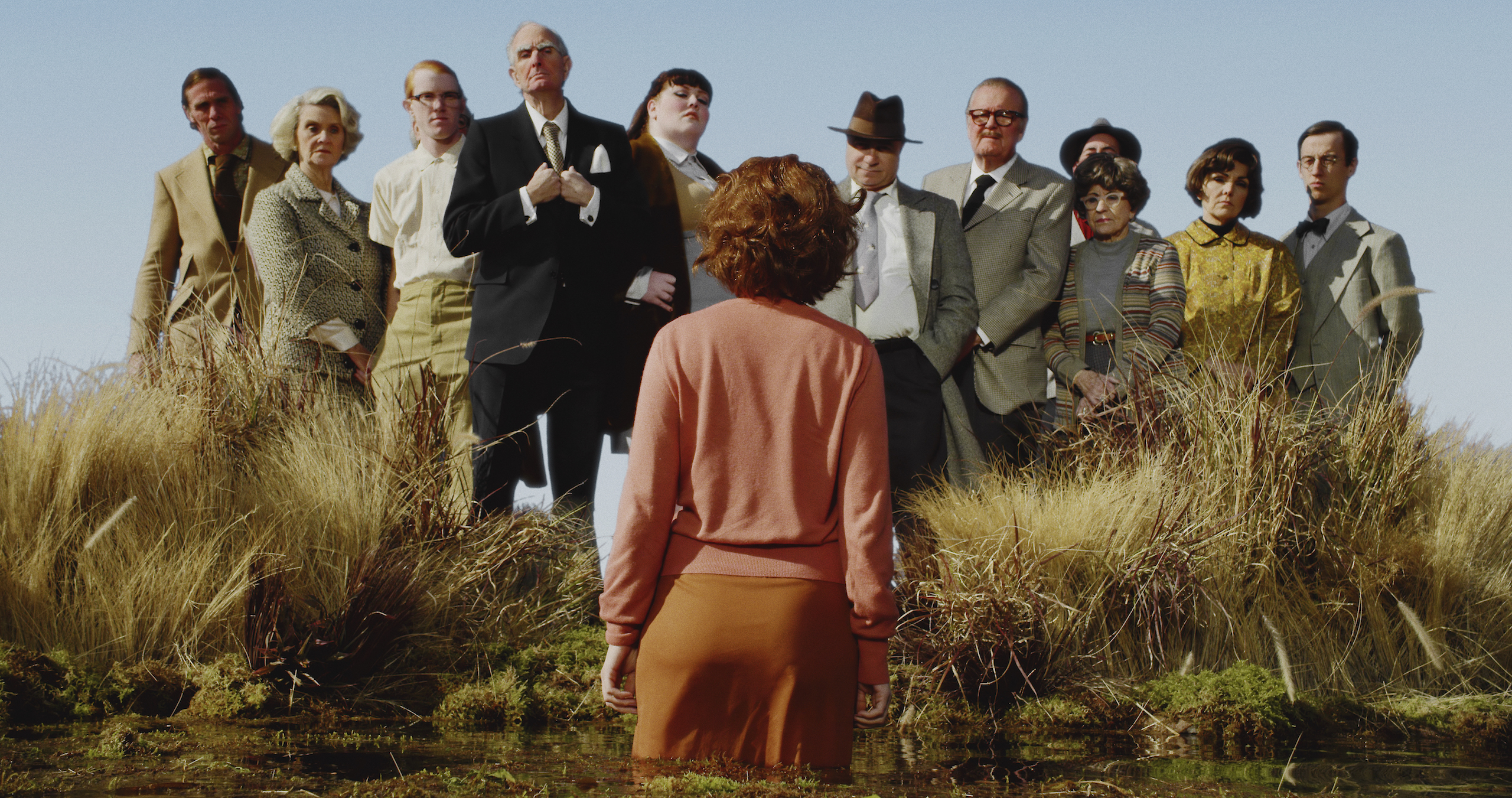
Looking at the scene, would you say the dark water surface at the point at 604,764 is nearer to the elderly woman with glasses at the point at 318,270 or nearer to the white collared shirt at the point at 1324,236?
the elderly woman with glasses at the point at 318,270

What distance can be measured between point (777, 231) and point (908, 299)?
9.91 feet

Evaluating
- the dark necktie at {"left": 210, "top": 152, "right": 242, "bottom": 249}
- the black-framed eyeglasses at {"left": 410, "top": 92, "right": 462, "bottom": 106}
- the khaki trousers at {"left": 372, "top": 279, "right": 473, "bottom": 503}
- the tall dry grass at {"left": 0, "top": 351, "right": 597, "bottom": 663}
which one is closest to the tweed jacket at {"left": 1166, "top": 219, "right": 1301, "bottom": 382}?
the tall dry grass at {"left": 0, "top": 351, "right": 597, "bottom": 663}

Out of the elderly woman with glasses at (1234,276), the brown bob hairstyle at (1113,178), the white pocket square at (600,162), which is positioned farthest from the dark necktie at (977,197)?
the white pocket square at (600,162)

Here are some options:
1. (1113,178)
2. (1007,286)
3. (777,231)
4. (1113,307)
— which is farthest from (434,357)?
(777,231)

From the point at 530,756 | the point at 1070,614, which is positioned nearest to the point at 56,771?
the point at 530,756

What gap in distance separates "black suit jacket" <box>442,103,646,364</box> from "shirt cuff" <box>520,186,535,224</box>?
17 millimetres

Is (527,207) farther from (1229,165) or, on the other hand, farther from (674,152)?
(1229,165)

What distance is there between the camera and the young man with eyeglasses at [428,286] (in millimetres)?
5324

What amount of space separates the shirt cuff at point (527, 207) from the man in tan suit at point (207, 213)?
1671 millimetres

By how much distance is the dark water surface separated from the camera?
299cm

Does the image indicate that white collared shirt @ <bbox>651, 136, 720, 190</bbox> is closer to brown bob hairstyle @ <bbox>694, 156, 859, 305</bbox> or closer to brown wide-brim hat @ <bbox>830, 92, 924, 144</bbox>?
brown wide-brim hat @ <bbox>830, 92, 924, 144</bbox>

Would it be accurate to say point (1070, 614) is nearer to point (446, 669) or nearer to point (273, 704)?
point (446, 669)

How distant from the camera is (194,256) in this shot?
6.17 metres

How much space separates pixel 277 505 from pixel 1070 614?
2827mm
